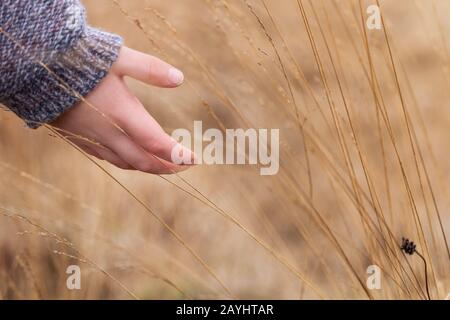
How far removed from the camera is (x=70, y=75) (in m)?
0.97

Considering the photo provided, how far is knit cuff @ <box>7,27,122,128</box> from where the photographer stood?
961mm

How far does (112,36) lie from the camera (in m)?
1.00

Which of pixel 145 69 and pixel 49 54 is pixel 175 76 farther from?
pixel 49 54

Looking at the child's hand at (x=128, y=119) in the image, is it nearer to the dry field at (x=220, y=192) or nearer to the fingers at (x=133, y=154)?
the fingers at (x=133, y=154)

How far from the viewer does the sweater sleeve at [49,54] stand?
0.95m

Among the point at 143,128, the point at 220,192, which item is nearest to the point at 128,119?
the point at 143,128

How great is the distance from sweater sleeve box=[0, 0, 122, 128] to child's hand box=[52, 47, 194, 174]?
0.7 inches

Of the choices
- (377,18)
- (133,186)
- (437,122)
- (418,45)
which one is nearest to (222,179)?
(133,186)

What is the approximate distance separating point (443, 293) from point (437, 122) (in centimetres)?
137

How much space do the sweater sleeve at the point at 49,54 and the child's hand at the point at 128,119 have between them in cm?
2

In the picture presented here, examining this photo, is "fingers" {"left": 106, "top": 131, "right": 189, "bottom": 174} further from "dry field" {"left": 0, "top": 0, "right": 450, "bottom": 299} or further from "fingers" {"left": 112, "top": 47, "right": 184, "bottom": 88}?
"dry field" {"left": 0, "top": 0, "right": 450, "bottom": 299}

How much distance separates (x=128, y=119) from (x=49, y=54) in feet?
0.40

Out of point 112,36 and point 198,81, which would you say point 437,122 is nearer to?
point 198,81

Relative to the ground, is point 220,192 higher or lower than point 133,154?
higher
